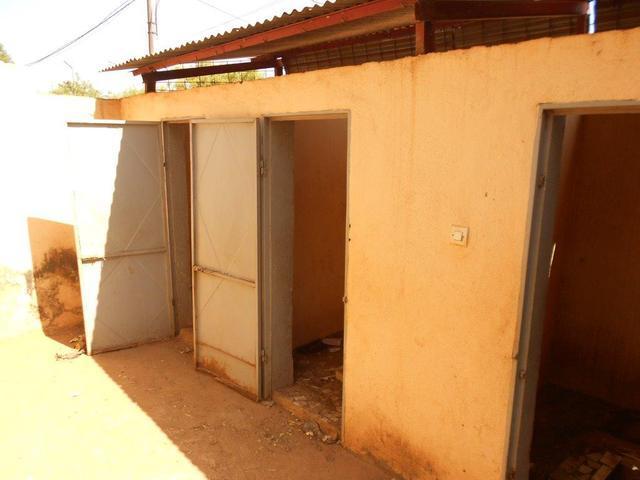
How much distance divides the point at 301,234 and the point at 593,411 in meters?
3.61

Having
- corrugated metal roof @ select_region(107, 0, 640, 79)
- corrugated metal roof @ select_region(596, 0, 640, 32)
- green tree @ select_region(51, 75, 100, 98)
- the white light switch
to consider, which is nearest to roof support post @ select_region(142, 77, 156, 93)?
corrugated metal roof @ select_region(107, 0, 640, 79)

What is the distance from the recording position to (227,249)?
4.91 m

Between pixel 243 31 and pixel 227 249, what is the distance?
2118mm

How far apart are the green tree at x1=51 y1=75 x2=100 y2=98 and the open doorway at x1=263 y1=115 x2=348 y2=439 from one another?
2043 centimetres

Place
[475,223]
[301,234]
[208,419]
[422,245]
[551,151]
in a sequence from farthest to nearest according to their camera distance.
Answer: [301,234] < [208,419] < [422,245] < [475,223] < [551,151]

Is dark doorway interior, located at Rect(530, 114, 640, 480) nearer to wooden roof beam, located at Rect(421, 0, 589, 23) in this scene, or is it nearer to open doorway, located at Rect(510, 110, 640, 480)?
open doorway, located at Rect(510, 110, 640, 480)

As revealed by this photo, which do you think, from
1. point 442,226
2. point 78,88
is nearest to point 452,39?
point 442,226

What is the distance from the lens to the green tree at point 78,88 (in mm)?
22164

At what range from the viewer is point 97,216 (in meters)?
5.71

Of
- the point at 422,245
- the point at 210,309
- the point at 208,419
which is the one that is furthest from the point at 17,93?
the point at 422,245

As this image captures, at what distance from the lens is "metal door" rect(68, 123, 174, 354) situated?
561cm

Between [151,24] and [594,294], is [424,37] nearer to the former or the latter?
[594,294]

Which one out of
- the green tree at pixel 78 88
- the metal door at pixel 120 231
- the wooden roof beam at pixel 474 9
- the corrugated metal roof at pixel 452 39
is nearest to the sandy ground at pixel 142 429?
the metal door at pixel 120 231

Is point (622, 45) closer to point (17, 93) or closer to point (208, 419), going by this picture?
point (208, 419)
